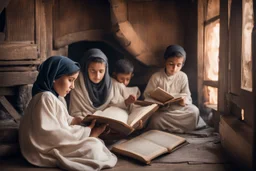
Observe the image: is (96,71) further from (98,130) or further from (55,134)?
(55,134)

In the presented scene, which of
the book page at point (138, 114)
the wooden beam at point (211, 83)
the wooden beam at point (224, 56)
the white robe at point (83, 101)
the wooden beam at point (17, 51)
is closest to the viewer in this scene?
the book page at point (138, 114)

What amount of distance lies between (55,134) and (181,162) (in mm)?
1400

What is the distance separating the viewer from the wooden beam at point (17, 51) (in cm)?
450

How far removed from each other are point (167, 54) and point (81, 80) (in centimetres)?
159

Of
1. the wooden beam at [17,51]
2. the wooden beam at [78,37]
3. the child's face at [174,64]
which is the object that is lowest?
the child's face at [174,64]

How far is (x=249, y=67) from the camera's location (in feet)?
10.7

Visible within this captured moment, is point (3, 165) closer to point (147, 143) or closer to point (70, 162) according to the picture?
point (70, 162)

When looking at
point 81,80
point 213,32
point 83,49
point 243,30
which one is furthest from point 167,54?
point 83,49

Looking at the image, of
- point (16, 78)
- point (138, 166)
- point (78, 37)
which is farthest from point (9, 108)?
point (138, 166)

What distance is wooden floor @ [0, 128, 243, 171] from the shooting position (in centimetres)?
313

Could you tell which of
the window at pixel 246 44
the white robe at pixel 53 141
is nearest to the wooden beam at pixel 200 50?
the window at pixel 246 44

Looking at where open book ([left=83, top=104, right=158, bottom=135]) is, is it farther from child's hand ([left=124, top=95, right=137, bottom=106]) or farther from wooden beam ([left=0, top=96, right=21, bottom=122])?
wooden beam ([left=0, top=96, right=21, bottom=122])

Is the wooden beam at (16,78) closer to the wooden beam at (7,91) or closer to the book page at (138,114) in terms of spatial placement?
the wooden beam at (7,91)

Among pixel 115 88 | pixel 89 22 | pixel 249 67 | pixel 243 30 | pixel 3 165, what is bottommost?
pixel 3 165
